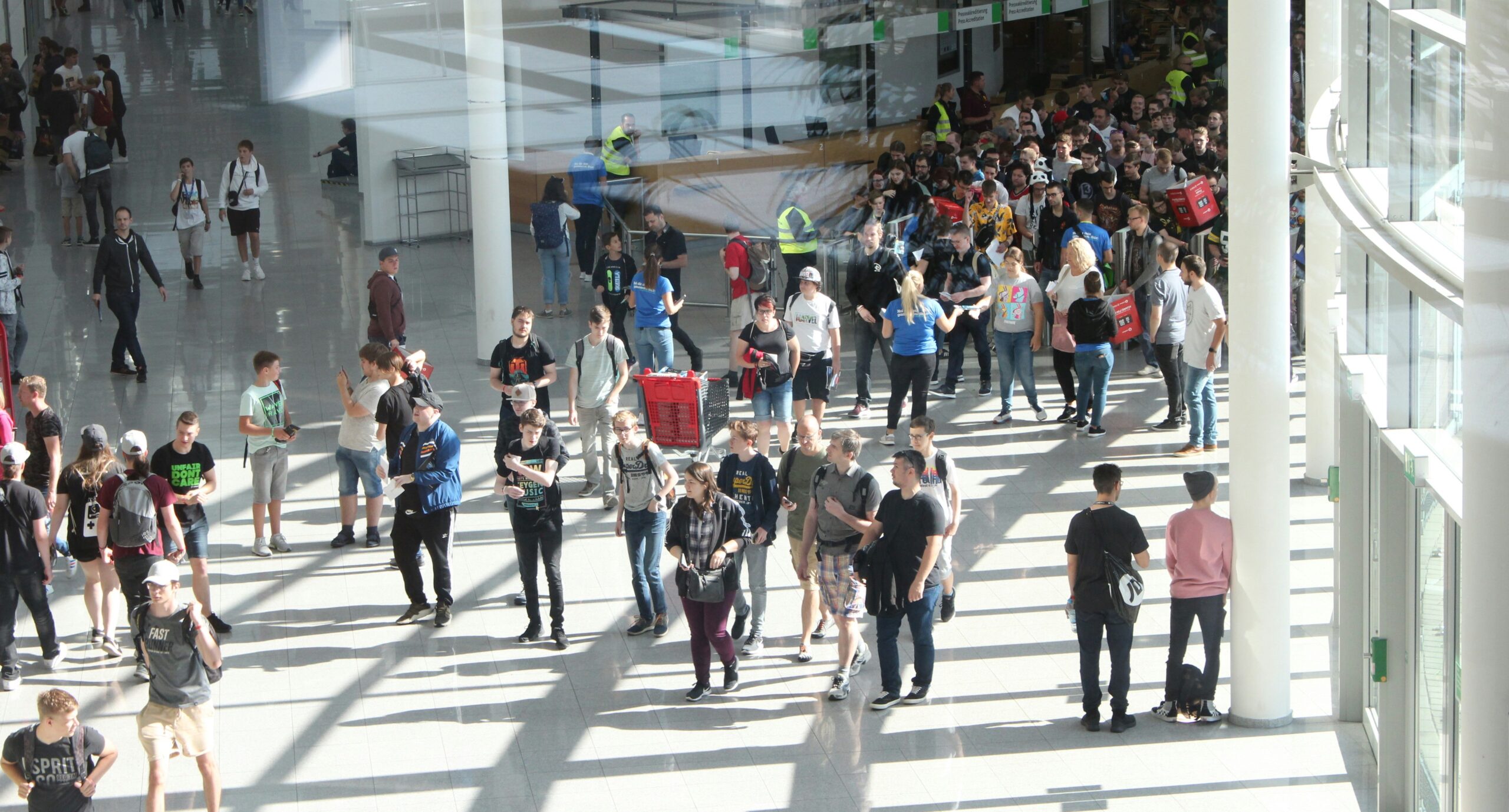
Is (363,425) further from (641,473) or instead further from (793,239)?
(793,239)

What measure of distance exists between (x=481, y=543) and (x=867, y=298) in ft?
13.8

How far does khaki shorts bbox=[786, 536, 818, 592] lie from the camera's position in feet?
28.7

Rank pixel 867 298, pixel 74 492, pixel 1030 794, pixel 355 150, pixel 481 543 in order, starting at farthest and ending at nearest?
pixel 355 150 → pixel 867 298 → pixel 481 543 → pixel 74 492 → pixel 1030 794

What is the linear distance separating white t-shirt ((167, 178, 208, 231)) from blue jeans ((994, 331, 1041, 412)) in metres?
9.85

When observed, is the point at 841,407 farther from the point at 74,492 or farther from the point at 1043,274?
the point at 74,492

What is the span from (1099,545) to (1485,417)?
11.2 ft

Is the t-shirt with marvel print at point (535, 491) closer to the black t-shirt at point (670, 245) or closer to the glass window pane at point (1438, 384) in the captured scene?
the glass window pane at point (1438, 384)

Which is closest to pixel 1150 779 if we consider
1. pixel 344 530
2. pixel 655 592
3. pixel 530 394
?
pixel 655 592

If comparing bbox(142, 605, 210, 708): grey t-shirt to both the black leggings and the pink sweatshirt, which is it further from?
the black leggings

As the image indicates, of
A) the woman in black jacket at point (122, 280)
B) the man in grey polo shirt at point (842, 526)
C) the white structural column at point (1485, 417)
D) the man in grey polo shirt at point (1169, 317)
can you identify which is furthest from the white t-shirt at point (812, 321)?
the white structural column at point (1485, 417)

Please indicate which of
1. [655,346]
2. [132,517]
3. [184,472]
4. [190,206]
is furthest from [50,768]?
[190,206]

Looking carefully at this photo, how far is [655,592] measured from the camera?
30.8 feet

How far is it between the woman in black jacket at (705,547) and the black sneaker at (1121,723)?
6.32 ft

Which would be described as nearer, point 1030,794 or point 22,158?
point 1030,794
